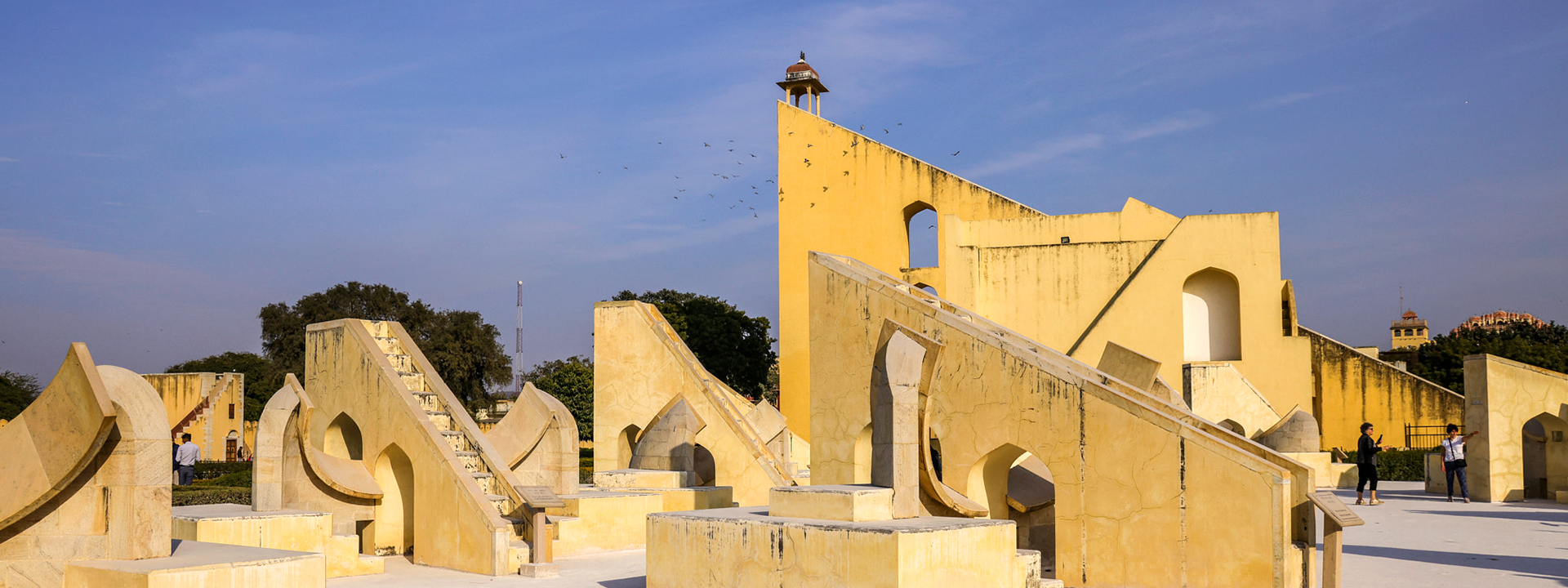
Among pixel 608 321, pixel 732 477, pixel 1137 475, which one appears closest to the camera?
pixel 1137 475

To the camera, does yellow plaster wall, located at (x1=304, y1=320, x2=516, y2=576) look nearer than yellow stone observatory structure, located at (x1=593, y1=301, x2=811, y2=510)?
Yes

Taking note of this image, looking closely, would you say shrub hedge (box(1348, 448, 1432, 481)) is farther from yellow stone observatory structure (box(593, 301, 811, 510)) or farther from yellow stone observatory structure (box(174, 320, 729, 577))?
yellow stone observatory structure (box(174, 320, 729, 577))

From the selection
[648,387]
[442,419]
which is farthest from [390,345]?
[648,387]

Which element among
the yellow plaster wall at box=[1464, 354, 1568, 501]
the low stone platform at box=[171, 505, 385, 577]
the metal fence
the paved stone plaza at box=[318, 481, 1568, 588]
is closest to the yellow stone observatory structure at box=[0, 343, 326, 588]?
the low stone platform at box=[171, 505, 385, 577]

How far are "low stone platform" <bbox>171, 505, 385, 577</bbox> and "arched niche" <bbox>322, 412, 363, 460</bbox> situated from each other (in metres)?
2.50

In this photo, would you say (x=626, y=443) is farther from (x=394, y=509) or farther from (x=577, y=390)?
(x=577, y=390)

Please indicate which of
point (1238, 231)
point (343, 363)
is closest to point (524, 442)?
point (343, 363)

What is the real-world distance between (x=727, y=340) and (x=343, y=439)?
2610 cm

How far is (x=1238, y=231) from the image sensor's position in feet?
77.9

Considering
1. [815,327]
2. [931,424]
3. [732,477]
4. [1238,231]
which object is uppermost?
[1238,231]

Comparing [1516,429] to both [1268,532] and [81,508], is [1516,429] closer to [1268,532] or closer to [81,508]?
[1268,532]

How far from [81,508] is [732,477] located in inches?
418

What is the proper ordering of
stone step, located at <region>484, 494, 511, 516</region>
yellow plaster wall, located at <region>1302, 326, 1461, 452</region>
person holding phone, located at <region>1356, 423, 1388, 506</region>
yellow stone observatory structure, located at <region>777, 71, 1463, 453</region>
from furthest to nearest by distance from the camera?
yellow plaster wall, located at <region>1302, 326, 1461, 452</region> → yellow stone observatory structure, located at <region>777, 71, 1463, 453</region> → person holding phone, located at <region>1356, 423, 1388, 506</region> → stone step, located at <region>484, 494, 511, 516</region>

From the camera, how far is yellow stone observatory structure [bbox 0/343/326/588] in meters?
7.06
